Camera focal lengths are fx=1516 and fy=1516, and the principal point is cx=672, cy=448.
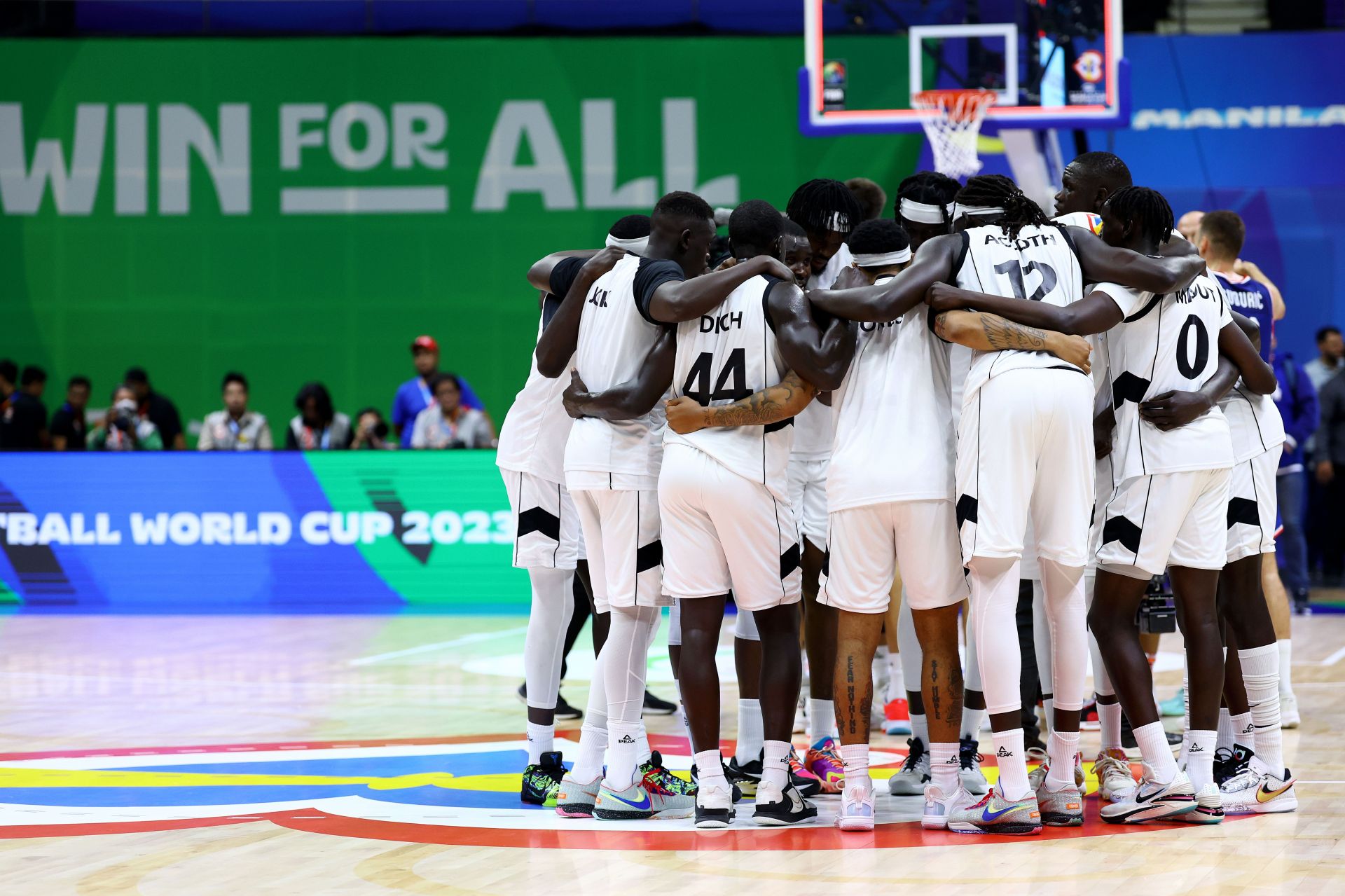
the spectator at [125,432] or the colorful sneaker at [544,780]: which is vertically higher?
the spectator at [125,432]

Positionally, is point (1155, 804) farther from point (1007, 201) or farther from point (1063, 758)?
point (1007, 201)

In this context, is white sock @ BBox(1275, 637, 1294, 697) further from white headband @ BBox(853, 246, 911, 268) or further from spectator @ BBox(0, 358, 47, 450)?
spectator @ BBox(0, 358, 47, 450)

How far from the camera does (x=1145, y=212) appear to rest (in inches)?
187

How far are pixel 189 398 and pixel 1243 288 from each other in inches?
506

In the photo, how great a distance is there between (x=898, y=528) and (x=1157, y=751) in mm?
1080

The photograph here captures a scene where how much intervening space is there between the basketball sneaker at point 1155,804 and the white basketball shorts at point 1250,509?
2.83 feet

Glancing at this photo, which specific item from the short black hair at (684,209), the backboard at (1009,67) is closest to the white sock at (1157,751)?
the short black hair at (684,209)

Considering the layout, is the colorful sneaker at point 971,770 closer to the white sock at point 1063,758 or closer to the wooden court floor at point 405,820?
the wooden court floor at point 405,820

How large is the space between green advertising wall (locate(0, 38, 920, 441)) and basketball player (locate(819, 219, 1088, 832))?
39.0 ft

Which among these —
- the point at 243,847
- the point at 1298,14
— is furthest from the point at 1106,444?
the point at 1298,14

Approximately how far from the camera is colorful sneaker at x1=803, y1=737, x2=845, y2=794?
17.2 ft

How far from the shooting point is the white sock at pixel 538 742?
5.30 m

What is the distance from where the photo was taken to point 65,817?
5.02 metres

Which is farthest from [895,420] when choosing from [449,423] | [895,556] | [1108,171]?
[449,423]
